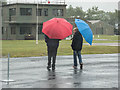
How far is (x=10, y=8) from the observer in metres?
71.6

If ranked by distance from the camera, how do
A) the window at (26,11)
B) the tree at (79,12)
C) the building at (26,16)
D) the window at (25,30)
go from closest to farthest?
the building at (26,16) < the window at (26,11) < the window at (25,30) < the tree at (79,12)

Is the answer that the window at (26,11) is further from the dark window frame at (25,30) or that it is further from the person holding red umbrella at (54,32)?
the person holding red umbrella at (54,32)

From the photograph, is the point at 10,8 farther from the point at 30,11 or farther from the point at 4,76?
the point at 4,76

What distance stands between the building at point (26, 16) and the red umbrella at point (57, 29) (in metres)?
54.5

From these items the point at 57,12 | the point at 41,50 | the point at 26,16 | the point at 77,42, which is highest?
the point at 57,12

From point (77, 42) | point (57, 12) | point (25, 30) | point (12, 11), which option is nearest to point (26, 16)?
point (25, 30)

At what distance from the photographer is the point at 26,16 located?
70.1m

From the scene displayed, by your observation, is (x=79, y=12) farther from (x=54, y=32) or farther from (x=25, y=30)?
(x=54, y=32)

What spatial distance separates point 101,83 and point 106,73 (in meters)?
2.94

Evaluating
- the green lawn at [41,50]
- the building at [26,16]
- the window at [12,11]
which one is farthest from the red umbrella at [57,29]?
the window at [12,11]

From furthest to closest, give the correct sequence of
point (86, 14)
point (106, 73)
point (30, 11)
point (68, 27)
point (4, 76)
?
point (86, 14) → point (30, 11) → point (68, 27) → point (106, 73) → point (4, 76)

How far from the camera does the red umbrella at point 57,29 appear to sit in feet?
49.9

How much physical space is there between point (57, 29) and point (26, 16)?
55.3 metres

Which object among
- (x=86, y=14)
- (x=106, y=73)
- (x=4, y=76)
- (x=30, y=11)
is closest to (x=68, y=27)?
(x=106, y=73)
